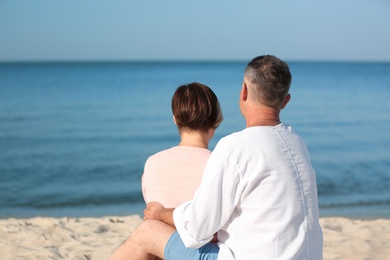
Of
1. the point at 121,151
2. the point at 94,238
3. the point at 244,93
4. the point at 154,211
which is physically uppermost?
the point at 244,93

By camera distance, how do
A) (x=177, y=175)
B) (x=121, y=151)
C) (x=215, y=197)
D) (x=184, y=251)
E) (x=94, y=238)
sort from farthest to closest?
(x=121, y=151), (x=94, y=238), (x=177, y=175), (x=184, y=251), (x=215, y=197)

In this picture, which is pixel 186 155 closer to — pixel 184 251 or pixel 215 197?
pixel 184 251

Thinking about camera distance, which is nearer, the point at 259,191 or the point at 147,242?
the point at 259,191

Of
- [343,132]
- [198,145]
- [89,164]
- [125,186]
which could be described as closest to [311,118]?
[343,132]

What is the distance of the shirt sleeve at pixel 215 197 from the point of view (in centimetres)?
226

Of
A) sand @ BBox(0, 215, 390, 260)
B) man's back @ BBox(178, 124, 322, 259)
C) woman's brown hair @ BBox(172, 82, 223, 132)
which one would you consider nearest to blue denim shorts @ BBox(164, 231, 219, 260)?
man's back @ BBox(178, 124, 322, 259)

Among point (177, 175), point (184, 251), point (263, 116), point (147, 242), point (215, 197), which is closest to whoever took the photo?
point (215, 197)

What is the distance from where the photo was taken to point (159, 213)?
2723mm

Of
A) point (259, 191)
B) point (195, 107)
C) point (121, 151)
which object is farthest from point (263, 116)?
point (121, 151)

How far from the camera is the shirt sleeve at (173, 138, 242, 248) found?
226 cm

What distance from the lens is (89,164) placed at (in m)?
10.8

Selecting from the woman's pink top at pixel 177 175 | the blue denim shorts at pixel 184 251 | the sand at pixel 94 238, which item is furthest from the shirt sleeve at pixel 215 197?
the sand at pixel 94 238

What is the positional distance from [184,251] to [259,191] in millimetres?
486

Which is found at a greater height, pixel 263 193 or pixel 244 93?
pixel 244 93
